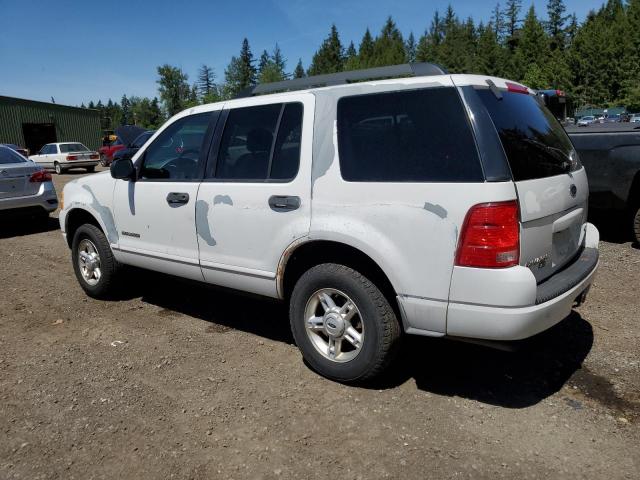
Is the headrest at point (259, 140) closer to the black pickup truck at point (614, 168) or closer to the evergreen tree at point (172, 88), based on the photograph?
the black pickup truck at point (614, 168)

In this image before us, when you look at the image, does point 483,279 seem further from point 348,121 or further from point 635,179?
point 635,179

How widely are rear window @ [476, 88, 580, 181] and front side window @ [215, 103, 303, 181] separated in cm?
127

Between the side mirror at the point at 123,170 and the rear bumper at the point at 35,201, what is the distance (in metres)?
5.19

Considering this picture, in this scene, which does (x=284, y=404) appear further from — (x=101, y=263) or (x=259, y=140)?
(x=101, y=263)

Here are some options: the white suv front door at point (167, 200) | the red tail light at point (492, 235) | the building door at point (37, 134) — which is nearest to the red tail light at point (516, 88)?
the red tail light at point (492, 235)

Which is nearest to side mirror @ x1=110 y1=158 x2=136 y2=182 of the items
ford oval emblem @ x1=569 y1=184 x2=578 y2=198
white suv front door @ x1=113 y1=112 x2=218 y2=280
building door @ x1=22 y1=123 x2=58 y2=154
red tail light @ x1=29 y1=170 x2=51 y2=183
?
white suv front door @ x1=113 y1=112 x2=218 y2=280

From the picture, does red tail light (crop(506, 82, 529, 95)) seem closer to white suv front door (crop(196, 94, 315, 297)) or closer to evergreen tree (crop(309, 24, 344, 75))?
white suv front door (crop(196, 94, 315, 297))

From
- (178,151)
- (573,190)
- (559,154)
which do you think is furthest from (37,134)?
A: (573,190)

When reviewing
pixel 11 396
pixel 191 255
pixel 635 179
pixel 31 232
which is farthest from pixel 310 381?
pixel 31 232

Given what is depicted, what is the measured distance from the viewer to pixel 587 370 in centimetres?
356

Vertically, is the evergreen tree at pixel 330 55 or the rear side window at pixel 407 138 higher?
the evergreen tree at pixel 330 55

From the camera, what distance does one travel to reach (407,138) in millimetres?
2977

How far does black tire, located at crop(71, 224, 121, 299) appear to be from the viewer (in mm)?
4938

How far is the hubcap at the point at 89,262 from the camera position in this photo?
5.12 m
